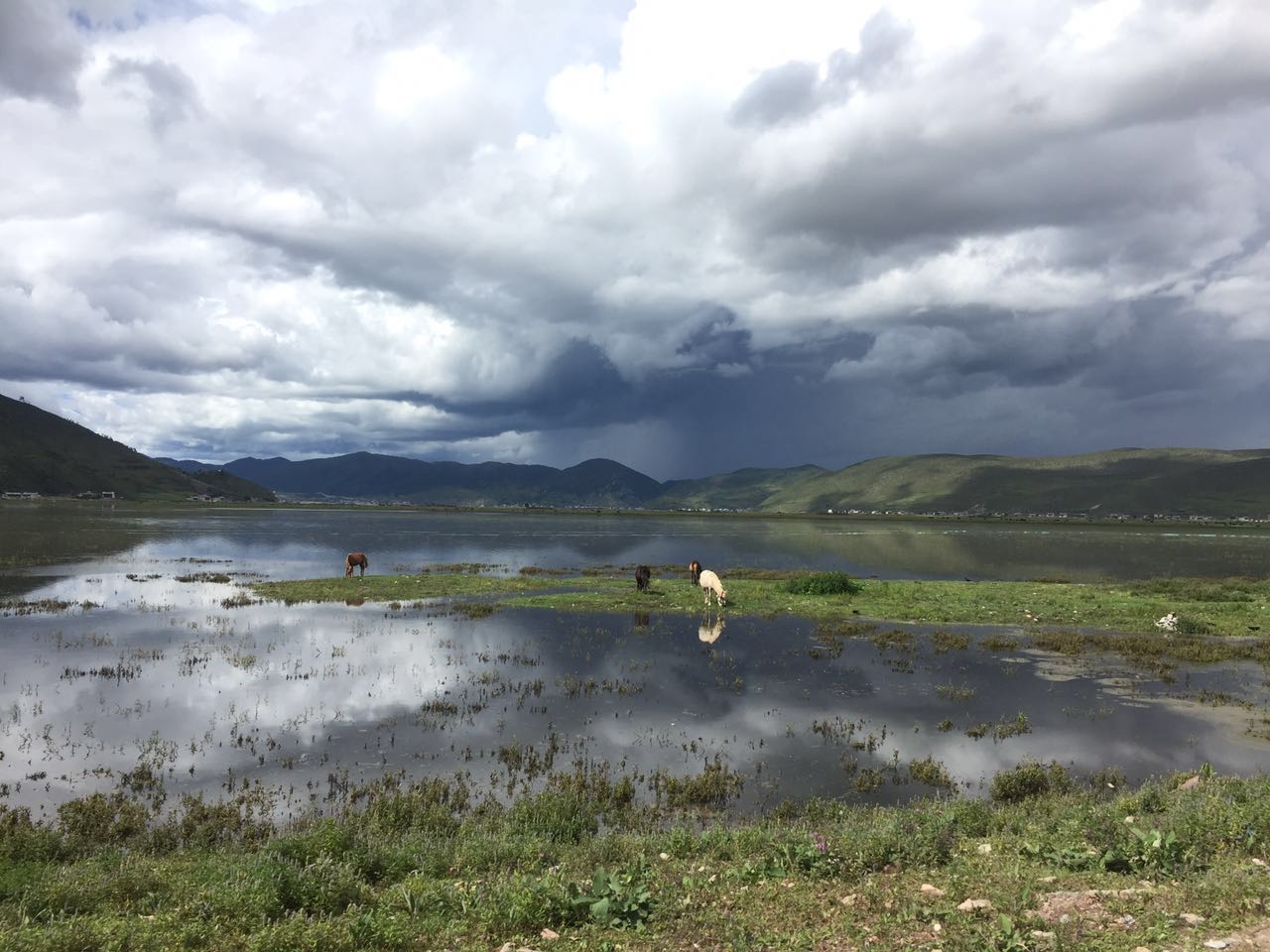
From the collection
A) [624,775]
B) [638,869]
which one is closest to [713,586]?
[624,775]

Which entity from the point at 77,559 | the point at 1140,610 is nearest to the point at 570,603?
the point at 1140,610

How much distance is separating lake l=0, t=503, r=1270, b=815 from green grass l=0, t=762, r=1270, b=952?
213 centimetres

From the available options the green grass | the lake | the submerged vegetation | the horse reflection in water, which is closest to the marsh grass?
the submerged vegetation

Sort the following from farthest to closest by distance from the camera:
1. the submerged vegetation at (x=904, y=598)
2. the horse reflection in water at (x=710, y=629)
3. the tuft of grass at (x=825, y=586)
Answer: the tuft of grass at (x=825, y=586) < the submerged vegetation at (x=904, y=598) < the horse reflection in water at (x=710, y=629)

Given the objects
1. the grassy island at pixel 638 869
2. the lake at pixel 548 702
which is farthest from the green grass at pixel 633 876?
the lake at pixel 548 702

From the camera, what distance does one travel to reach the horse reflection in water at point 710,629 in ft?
101

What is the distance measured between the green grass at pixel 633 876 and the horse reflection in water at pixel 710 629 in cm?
1798

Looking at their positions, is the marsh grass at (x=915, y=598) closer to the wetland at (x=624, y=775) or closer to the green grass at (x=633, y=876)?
the wetland at (x=624, y=775)

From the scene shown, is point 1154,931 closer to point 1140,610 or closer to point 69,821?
point 69,821

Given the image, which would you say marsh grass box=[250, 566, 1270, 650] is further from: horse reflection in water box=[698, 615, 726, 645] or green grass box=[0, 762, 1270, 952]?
green grass box=[0, 762, 1270, 952]

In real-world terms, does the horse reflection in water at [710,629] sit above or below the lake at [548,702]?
below

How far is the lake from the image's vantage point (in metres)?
15.3

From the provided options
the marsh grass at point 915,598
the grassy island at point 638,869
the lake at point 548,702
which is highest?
the grassy island at point 638,869

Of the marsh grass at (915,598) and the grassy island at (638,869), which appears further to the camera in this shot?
the marsh grass at (915,598)
